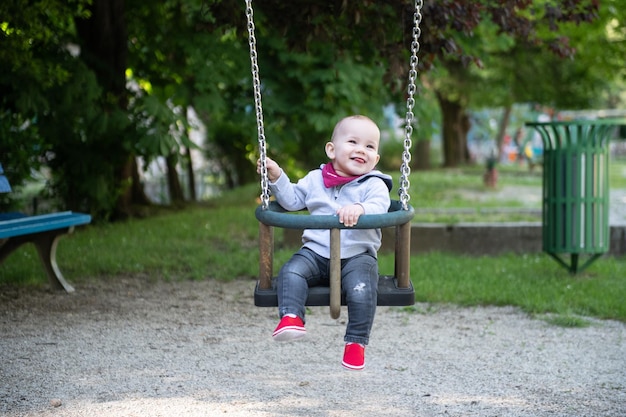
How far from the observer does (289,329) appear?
395cm

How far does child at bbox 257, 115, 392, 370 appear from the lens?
4020 millimetres

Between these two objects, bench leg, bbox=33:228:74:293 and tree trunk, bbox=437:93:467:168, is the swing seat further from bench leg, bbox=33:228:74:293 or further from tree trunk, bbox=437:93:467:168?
tree trunk, bbox=437:93:467:168

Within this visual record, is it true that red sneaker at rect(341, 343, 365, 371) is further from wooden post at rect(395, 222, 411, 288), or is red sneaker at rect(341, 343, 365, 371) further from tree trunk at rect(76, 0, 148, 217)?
tree trunk at rect(76, 0, 148, 217)

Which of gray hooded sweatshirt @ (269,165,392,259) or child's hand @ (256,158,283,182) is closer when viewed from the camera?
gray hooded sweatshirt @ (269,165,392,259)

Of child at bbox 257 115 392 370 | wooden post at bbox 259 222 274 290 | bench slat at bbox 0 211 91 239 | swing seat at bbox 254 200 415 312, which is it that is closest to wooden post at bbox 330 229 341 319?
swing seat at bbox 254 200 415 312

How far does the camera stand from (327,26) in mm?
7508

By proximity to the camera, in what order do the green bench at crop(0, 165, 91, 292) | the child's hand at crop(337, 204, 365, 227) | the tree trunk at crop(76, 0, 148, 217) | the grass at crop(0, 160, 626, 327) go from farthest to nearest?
the tree trunk at crop(76, 0, 148, 217) → the grass at crop(0, 160, 626, 327) → the green bench at crop(0, 165, 91, 292) → the child's hand at crop(337, 204, 365, 227)

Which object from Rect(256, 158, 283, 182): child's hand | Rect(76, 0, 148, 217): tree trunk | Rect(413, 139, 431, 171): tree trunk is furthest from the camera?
Rect(413, 139, 431, 171): tree trunk

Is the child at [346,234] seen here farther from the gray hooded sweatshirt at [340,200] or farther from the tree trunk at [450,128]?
the tree trunk at [450,128]

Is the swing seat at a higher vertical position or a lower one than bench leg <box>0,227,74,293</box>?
higher

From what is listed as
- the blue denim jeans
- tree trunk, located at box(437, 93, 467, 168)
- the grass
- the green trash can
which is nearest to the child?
the blue denim jeans

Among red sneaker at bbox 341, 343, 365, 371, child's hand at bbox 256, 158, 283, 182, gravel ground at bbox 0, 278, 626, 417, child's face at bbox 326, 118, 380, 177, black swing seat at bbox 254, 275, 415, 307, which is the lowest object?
gravel ground at bbox 0, 278, 626, 417

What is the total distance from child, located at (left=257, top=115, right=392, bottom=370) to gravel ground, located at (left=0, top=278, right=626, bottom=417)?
1.95ft

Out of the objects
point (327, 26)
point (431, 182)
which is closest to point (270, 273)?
point (327, 26)
